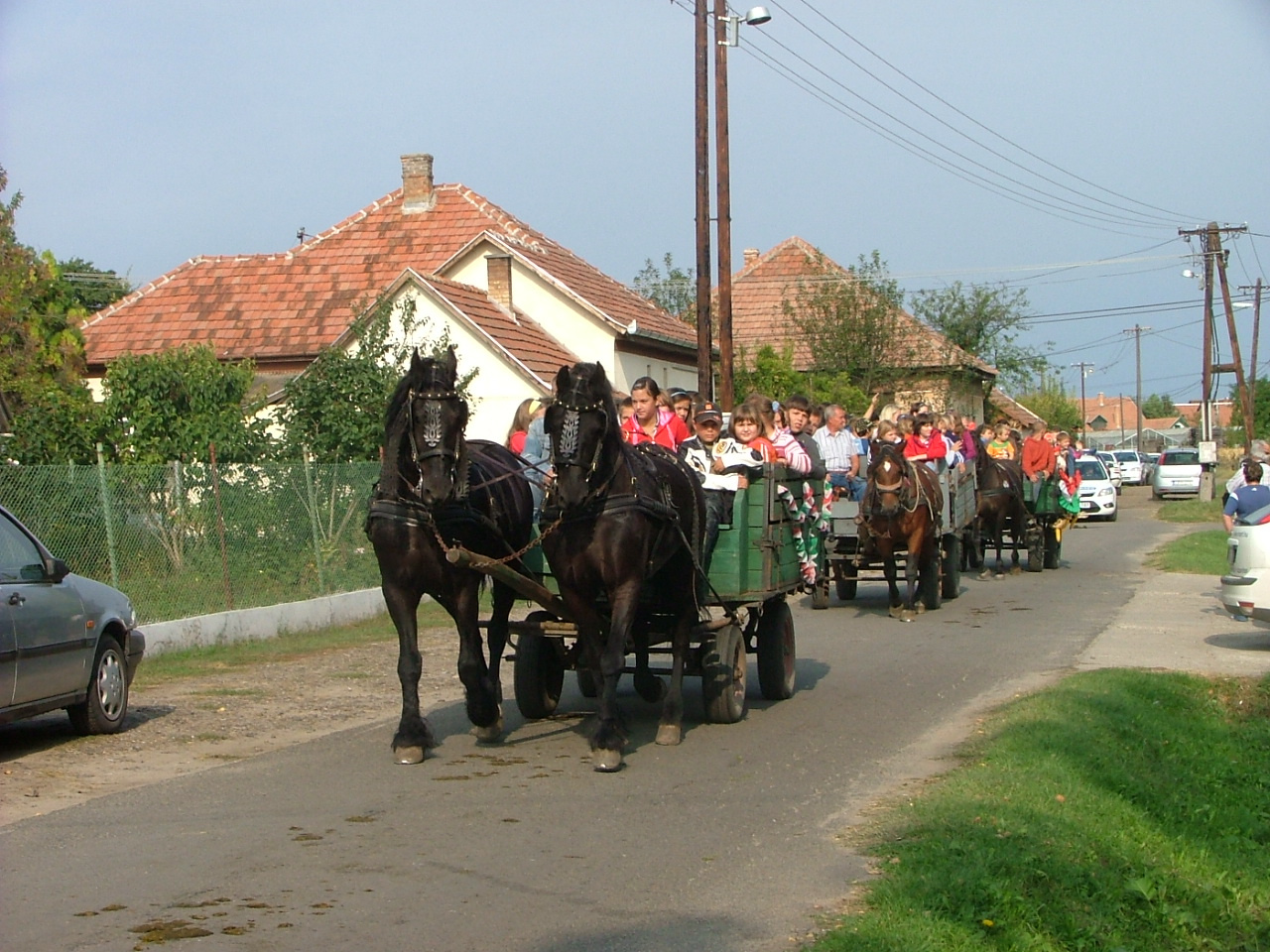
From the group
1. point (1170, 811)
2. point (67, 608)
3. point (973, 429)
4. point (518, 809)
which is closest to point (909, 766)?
point (1170, 811)

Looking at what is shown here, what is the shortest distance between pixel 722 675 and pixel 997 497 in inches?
502

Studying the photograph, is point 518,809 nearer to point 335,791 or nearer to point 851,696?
point 335,791

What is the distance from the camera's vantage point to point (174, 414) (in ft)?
61.6

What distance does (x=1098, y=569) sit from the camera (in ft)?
78.2

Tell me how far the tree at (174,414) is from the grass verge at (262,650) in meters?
3.03

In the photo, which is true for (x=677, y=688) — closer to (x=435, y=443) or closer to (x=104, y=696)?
(x=435, y=443)

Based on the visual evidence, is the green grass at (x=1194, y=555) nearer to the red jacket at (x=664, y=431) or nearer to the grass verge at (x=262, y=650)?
the grass verge at (x=262, y=650)

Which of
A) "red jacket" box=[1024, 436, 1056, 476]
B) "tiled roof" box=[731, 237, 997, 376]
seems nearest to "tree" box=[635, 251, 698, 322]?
"tiled roof" box=[731, 237, 997, 376]

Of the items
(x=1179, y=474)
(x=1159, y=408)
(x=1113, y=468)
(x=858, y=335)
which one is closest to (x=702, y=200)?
(x=858, y=335)

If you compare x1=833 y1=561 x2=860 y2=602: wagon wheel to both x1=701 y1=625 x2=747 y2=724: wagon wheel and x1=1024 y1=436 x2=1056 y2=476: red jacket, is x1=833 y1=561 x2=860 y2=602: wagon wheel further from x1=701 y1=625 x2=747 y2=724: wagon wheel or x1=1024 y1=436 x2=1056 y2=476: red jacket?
x1=701 y1=625 x2=747 y2=724: wagon wheel

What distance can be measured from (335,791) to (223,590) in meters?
7.93

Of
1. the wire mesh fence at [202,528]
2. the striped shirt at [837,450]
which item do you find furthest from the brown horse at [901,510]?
the wire mesh fence at [202,528]

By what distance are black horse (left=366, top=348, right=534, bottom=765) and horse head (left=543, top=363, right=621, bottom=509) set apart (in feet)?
1.72

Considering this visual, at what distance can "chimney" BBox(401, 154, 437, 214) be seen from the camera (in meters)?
38.6
